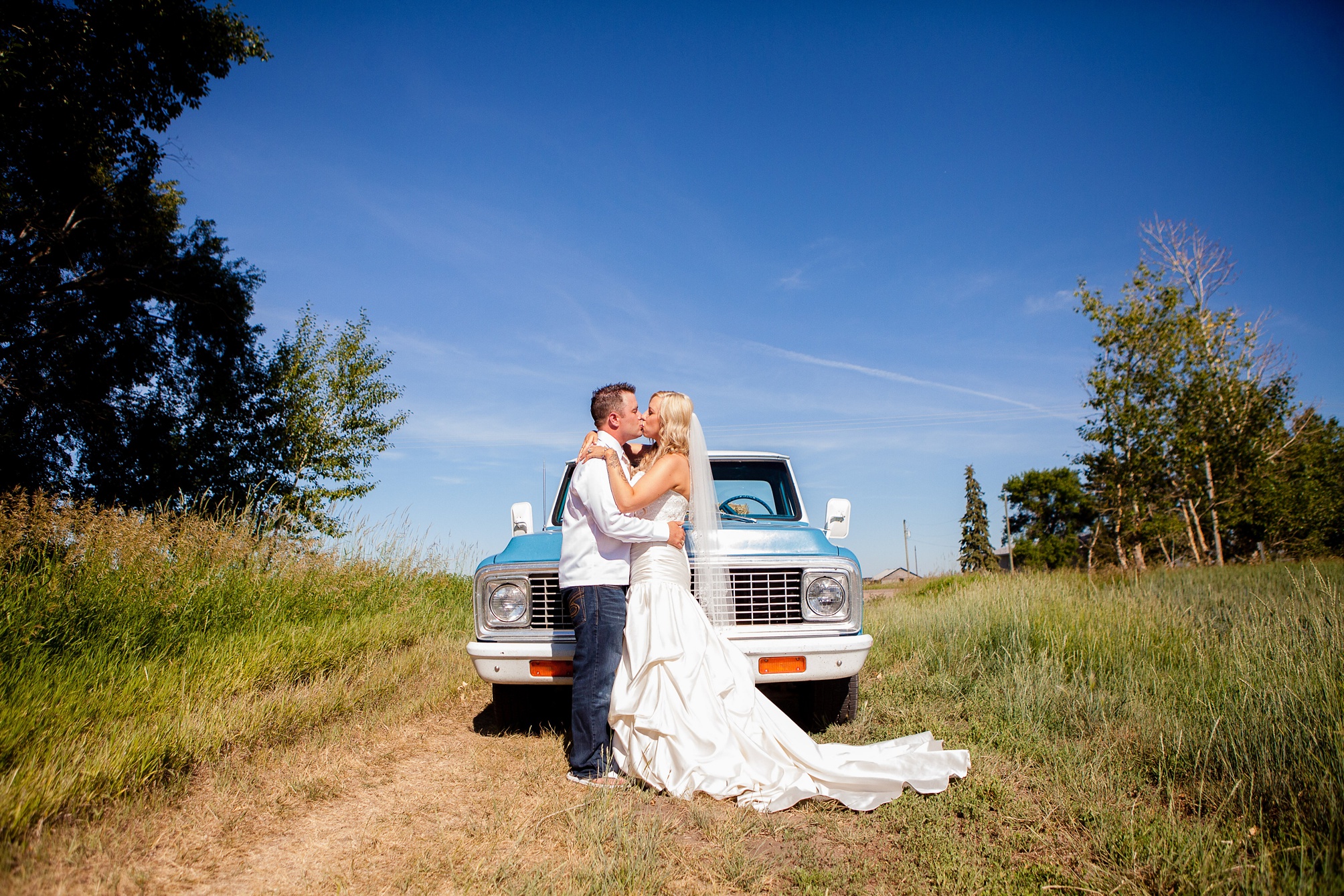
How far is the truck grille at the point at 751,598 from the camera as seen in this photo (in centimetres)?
399

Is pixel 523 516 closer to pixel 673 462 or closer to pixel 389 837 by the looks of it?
pixel 673 462

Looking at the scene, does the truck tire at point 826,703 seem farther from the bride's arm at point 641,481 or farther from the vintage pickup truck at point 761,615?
the bride's arm at point 641,481

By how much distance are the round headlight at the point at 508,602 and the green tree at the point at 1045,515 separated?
165ft

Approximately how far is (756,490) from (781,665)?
2038 millimetres

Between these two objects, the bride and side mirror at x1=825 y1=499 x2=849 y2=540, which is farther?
side mirror at x1=825 y1=499 x2=849 y2=540

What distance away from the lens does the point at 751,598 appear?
13.1ft

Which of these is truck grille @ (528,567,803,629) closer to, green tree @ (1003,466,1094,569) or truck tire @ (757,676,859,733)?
truck tire @ (757,676,859,733)

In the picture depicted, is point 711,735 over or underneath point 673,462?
underneath

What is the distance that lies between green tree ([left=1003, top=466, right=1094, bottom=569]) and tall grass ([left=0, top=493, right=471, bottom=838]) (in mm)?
49584

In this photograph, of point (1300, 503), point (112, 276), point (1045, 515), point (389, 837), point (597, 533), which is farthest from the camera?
point (1045, 515)

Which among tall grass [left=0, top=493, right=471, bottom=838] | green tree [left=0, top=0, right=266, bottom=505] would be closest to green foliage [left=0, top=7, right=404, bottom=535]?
green tree [left=0, top=0, right=266, bottom=505]

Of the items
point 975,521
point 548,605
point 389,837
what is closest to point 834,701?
point 548,605

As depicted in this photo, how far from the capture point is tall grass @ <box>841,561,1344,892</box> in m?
2.41

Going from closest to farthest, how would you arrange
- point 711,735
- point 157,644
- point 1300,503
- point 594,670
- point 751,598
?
point 711,735
point 594,670
point 751,598
point 157,644
point 1300,503
